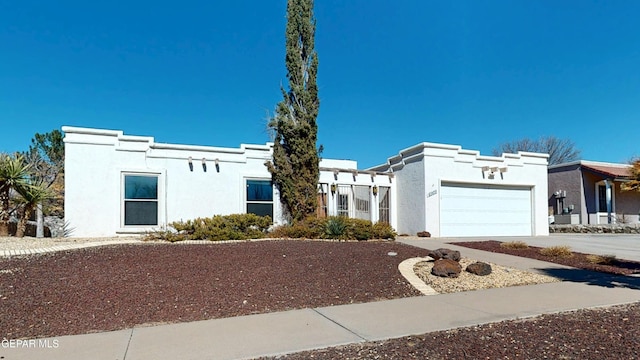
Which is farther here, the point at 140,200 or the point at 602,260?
the point at 140,200

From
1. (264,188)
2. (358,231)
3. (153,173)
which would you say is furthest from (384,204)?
(153,173)

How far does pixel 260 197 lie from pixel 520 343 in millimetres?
12352

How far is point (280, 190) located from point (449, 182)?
24.2ft

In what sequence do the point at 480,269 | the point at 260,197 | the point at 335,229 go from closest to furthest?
the point at 480,269 → the point at 335,229 → the point at 260,197

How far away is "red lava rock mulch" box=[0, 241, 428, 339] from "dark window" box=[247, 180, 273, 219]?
5.97 m

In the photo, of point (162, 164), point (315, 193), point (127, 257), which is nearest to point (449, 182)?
point (315, 193)

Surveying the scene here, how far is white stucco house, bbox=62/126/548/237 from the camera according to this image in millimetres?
13875

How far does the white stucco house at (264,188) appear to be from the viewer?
1388 cm

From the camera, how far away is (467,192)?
1809 centimetres

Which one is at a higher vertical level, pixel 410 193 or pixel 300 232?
pixel 410 193

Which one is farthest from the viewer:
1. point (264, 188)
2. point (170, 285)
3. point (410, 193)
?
point (410, 193)

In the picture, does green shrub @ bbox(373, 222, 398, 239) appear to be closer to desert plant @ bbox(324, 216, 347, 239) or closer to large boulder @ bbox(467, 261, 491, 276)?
desert plant @ bbox(324, 216, 347, 239)

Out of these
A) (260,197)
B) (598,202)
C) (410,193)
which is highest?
(410,193)

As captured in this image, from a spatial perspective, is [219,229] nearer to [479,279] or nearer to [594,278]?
[479,279]
